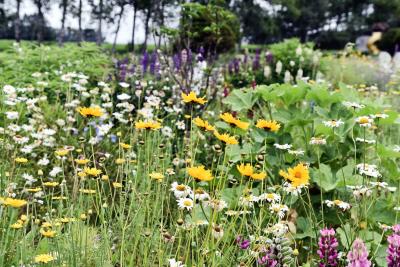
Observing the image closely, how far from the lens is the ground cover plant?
1.81 meters

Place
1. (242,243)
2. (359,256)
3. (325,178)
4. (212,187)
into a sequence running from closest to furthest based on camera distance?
(359,256)
(242,243)
(325,178)
(212,187)

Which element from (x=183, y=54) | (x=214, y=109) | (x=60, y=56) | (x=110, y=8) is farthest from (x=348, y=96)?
(x=110, y=8)

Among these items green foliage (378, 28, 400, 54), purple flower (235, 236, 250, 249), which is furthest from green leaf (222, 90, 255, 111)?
green foliage (378, 28, 400, 54)

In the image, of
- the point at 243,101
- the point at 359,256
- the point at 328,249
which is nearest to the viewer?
the point at 359,256

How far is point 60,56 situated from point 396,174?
453 centimetres

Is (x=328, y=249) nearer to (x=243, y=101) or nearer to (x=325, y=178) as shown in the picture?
(x=325, y=178)

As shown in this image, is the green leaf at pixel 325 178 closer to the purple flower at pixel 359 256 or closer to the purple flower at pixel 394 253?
the purple flower at pixel 394 253

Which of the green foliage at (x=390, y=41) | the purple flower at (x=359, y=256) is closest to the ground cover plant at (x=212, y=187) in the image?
the purple flower at (x=359, y=256)

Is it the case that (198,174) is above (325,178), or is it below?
above

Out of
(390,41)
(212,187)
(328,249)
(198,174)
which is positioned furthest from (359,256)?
(390,41)

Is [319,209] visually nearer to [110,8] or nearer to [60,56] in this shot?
[60,56]

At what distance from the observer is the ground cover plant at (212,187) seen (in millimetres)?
1809

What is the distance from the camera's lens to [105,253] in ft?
6.07

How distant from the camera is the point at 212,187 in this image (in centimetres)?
287
